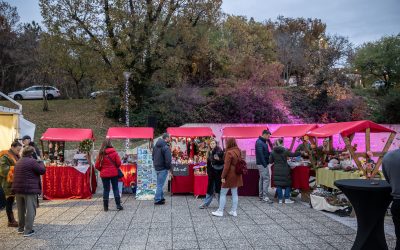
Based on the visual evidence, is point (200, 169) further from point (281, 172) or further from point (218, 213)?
point (218, 213)

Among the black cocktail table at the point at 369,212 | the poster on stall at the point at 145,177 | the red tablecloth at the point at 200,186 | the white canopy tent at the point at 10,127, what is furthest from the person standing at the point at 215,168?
the white canopy tent at the point at 10,127

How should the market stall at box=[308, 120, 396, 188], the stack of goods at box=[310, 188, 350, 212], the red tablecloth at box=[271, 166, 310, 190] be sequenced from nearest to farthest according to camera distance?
the market stall at box=[308, 120, 396, 188] < the stack of goods at box=[310, 188, 350, 212] < the red tablecloth at box=[271, 166, 310, 190]

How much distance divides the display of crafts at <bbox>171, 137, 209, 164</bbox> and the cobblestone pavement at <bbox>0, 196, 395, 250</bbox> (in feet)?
9.96

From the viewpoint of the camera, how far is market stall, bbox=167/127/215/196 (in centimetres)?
1119

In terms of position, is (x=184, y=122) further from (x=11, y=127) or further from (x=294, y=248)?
(x=294, y=248)

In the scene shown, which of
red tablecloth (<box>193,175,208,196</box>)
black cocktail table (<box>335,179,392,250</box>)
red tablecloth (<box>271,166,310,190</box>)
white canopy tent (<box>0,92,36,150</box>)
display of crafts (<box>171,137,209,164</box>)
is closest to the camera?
black cocktail table (<box>335,179,392,250</box>)

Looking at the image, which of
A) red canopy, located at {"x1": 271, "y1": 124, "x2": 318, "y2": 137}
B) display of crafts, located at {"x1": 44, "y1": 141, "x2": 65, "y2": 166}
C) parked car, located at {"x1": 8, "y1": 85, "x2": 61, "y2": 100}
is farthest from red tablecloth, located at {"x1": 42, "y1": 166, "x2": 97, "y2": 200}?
parked car, located at {"x1": 8, "y1": 85, "x2": 61, "y2": 100}

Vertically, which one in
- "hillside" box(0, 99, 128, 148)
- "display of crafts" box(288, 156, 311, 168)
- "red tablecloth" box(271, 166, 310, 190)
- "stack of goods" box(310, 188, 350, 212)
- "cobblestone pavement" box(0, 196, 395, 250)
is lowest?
"cobblestone pavement" box(0, 196, 395, 250)

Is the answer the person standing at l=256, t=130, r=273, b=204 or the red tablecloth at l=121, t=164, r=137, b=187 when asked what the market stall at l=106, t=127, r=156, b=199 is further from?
the person standing at l=256, t=130, r=273, b=204

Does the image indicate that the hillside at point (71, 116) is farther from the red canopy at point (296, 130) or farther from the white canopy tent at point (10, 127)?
the red canopy at point (296, 130)

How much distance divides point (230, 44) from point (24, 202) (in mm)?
27673

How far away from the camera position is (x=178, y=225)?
7898 millimetres

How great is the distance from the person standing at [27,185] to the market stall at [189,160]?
4.82 meters

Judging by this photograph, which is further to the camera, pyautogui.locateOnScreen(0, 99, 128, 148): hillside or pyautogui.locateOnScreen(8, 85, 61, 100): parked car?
pyautogui.locateOnScreen(8, 85, 61, 100): parked car
